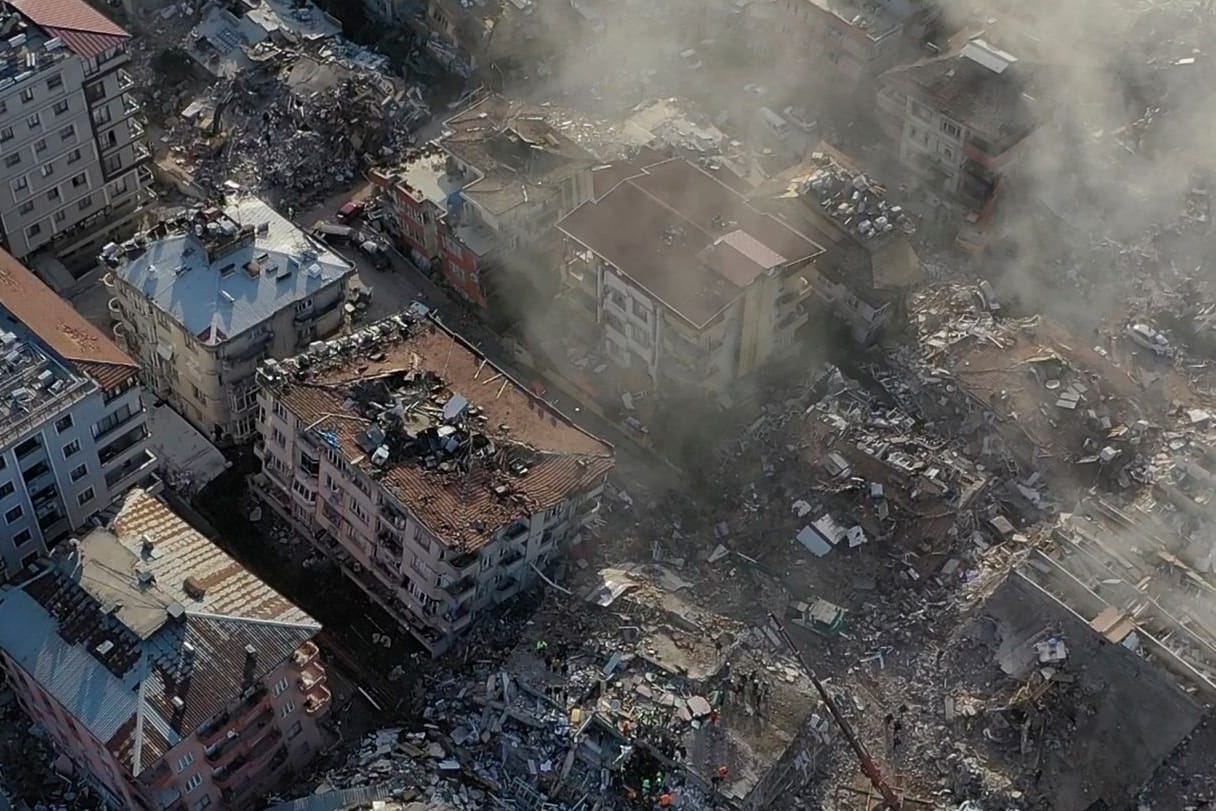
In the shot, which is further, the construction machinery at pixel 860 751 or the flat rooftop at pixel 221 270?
the flat rooftop at pixel 221 270

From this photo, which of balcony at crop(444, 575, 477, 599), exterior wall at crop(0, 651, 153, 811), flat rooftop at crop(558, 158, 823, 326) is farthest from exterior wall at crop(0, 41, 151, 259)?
balcony at crop(444, 575, 477, 599)

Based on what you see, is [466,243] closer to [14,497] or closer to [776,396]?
[776,396]

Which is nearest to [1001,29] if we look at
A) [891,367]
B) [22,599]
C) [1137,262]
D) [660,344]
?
[1137,262]

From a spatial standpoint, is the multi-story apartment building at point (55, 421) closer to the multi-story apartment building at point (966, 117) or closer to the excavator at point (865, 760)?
the excavator at point (865, 760)

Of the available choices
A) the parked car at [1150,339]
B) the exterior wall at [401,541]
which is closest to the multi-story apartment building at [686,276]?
the exterior wall at [401,541]

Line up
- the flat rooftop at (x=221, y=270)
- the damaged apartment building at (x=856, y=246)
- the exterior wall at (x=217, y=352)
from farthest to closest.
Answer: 1. the damaged apartment building at (x=856, y=246)
2. the exterior wall at (x=217, y=352)
3. the flat rooftop at (x=221, y=270)

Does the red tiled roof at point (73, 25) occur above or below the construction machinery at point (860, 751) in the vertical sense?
above

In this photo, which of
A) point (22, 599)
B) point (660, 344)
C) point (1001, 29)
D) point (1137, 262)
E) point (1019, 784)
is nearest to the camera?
point (22, 599)
